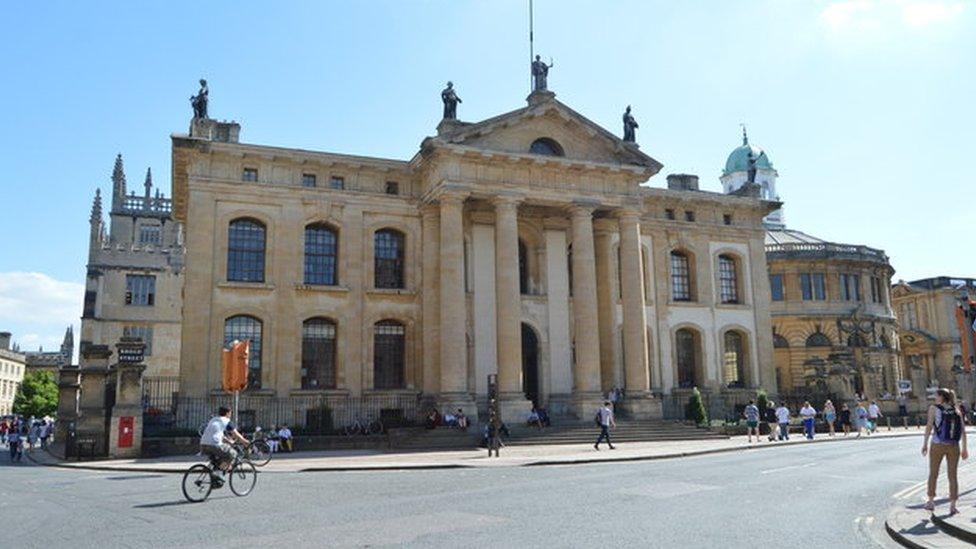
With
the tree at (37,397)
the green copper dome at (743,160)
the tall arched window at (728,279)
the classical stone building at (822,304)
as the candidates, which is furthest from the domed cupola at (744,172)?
the tree at (37,397)

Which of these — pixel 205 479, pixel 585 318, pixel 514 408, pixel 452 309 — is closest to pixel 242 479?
pixel 205 479

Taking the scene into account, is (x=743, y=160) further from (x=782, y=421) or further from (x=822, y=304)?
(x=782, y=421)

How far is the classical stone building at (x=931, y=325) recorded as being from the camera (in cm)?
6994

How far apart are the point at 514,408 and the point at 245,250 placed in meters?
12.9

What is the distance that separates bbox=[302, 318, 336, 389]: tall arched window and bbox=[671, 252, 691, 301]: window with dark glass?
18.3m

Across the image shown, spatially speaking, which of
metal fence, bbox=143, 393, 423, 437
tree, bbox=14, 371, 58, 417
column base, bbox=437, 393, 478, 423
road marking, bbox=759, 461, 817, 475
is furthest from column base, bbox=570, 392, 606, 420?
tree, bbox=14, 371, 58, 417

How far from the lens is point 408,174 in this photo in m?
35.0

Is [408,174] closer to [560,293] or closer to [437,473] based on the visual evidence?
[560,293]

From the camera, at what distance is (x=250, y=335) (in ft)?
105

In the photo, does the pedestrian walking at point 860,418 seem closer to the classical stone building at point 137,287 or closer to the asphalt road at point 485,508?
the asphalt road at point 485,508

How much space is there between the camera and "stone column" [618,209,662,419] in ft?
111

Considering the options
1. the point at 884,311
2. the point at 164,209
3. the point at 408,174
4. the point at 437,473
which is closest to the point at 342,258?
the point at 408,174

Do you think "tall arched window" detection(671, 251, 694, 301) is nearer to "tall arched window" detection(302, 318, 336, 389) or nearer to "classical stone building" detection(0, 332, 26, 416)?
"tall arched window" detection(302, 318, 336, 389)

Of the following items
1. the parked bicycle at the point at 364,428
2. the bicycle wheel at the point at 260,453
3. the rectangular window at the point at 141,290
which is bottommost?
the bicycle wheel at the point at 260,453
